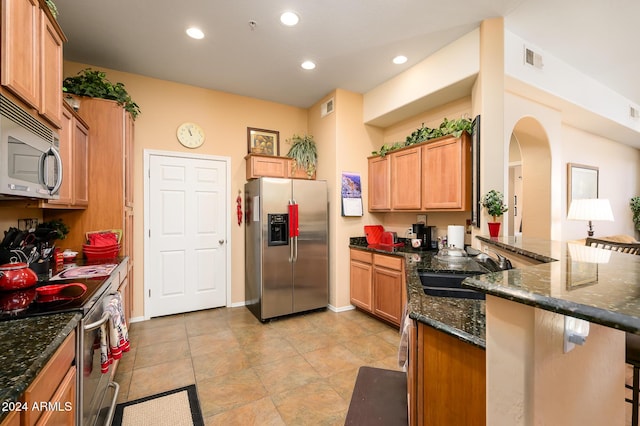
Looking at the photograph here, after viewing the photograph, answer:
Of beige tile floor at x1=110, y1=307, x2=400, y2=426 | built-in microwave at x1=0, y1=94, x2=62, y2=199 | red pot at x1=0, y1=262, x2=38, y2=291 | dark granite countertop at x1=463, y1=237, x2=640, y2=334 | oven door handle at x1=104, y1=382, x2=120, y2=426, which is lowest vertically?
beige tile floor at x1=110, y1=307, x2=400, y2=426

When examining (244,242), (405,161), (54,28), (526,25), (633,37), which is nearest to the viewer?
(54,28)

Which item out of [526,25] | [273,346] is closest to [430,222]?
[526,25]

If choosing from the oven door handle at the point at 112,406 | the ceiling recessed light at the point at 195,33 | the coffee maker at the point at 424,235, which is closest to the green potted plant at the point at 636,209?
the coffee maker at the point at 424,235

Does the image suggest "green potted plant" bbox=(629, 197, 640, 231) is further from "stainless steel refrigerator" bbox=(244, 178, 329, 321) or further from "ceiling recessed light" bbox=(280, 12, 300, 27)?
"ceiling recessed light" bbox=(280, 12, 300, 27)

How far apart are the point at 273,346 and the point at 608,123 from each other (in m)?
5.64

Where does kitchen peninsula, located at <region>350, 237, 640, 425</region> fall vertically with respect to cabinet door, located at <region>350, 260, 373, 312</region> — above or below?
above

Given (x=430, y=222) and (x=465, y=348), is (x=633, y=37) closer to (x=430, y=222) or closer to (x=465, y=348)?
(x=430, y=222)

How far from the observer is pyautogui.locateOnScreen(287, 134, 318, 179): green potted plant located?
4.17 meters

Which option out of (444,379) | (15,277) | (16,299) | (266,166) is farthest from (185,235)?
(444,379)

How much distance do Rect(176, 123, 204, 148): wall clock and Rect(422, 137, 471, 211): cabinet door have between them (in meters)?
2.95

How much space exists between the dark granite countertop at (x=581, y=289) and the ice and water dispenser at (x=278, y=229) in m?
3.02

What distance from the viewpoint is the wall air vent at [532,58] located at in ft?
9.14

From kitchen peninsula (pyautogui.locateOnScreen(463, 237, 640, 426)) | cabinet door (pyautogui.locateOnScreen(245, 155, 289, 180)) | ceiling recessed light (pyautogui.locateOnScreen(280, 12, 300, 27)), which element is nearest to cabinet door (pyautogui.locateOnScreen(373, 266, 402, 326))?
cabinet door (pyautogui.locateOnScreen(245, 155, 289, 180))

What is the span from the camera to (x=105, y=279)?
1.77 metres
